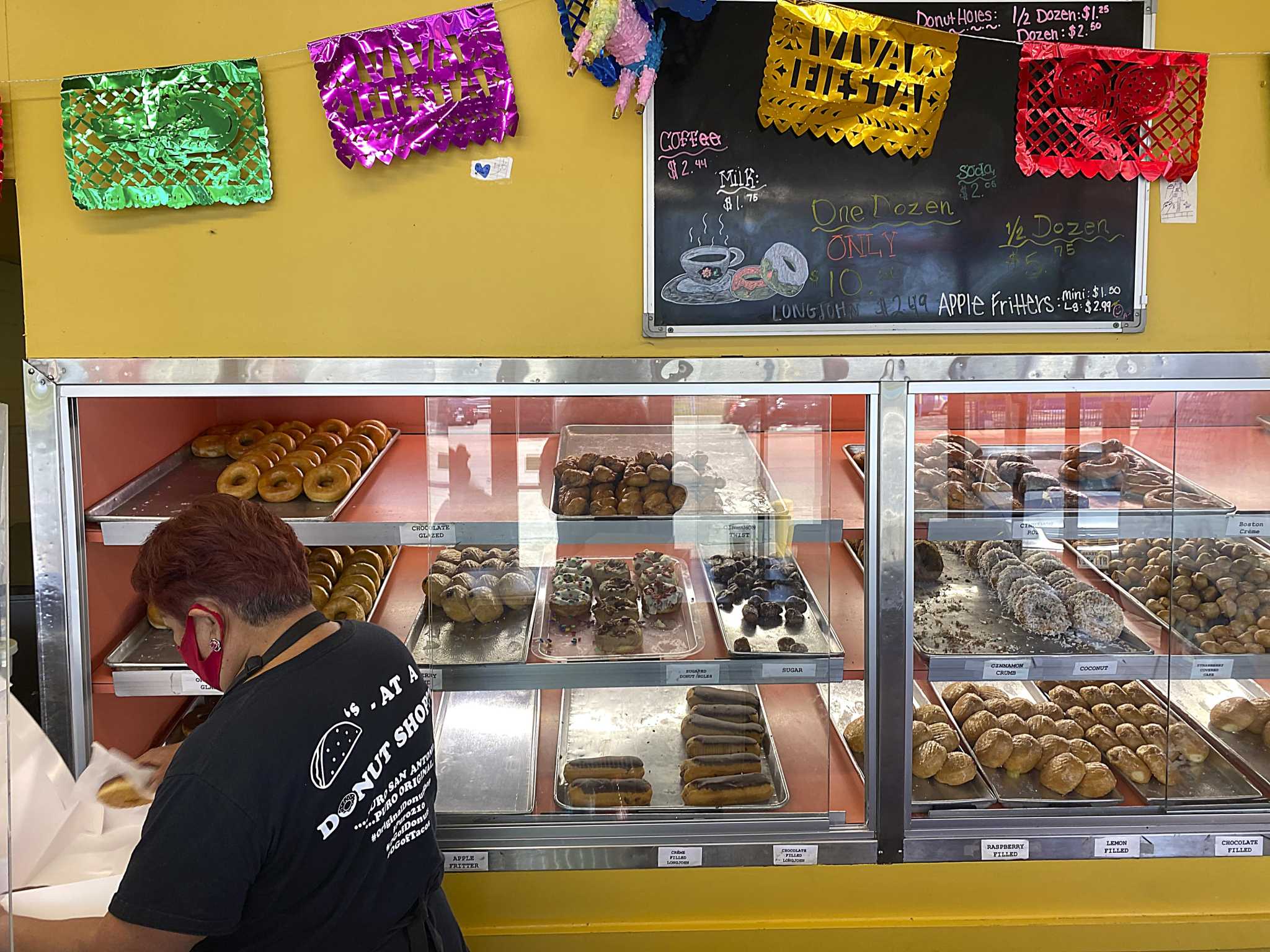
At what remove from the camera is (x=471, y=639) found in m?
2.75

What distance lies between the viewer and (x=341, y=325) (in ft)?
8.19

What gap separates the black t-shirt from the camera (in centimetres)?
161

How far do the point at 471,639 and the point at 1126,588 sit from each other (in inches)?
76.4

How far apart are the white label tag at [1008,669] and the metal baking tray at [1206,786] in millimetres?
418

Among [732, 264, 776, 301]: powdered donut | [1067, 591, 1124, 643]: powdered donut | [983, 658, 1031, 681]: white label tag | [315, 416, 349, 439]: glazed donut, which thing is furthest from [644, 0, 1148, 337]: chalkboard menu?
[315, 416, 349, 439]: glazed donut

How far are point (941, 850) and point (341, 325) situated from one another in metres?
2.10

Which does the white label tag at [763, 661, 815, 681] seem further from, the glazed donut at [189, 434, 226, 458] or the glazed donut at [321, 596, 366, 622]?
the glazed donut at [189, 434, 226, 458]

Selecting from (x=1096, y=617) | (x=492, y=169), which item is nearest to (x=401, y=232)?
(x=492, y=169)

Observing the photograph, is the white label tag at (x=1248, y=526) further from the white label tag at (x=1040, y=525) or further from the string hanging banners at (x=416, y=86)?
the string hanging banners at (x=416, y=86)

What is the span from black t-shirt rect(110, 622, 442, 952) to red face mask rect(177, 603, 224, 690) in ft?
0.48

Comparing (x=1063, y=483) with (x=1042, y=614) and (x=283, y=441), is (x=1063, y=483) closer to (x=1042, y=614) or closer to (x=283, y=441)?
(x=1042, y=614)

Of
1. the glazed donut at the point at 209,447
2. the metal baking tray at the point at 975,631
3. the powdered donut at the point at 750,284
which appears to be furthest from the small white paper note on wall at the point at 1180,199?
the glazed donut at the point at 209,447

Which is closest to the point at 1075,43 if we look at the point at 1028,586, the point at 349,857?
the point at 1028,586

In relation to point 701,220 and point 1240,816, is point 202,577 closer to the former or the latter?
point 701,220
